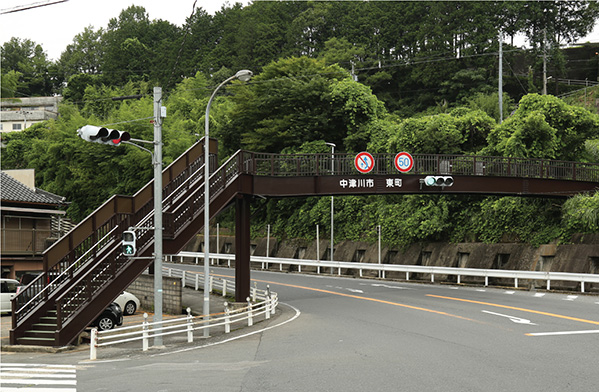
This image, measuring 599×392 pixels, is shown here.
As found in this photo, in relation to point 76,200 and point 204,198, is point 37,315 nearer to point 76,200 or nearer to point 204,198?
point 204,198

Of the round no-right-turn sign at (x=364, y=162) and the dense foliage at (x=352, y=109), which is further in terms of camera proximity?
the dense foliage at (x=352, y=109)

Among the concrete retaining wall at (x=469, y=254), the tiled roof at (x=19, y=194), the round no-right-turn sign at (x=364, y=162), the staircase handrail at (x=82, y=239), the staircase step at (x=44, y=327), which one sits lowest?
the staircase step at (x=44, y=327)

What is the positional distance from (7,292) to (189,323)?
14939 millimetres

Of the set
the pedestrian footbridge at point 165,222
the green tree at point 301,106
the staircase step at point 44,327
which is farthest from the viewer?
the green tree at point 301,106

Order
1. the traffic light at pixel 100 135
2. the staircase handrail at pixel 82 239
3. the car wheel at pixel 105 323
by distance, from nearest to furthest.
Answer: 1. the traffic light at pixel 100 135
2. the staircase handrail at pixel 82 239
3. the car wheel at pixel 105 323

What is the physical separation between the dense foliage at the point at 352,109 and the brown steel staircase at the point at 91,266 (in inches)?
938

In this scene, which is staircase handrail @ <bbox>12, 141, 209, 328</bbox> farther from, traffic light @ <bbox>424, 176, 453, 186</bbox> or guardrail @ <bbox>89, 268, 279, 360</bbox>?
traffic light @ <bbox>424, 176, 453, 186</bbox>

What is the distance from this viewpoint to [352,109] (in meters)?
57.2

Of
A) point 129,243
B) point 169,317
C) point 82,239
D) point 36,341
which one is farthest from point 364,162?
point 36,341

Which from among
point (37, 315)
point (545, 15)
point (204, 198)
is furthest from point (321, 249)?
point (545, 15)

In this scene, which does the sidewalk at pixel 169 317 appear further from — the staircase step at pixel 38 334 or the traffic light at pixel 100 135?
the traffic light at pixel 100 135

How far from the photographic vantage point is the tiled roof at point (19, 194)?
36.2 meters

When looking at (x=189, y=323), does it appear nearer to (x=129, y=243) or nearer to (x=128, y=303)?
(x=129, y=243)

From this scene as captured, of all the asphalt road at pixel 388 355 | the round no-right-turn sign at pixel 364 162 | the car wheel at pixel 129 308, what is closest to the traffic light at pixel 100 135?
the asphalt road at pixel 388 355
